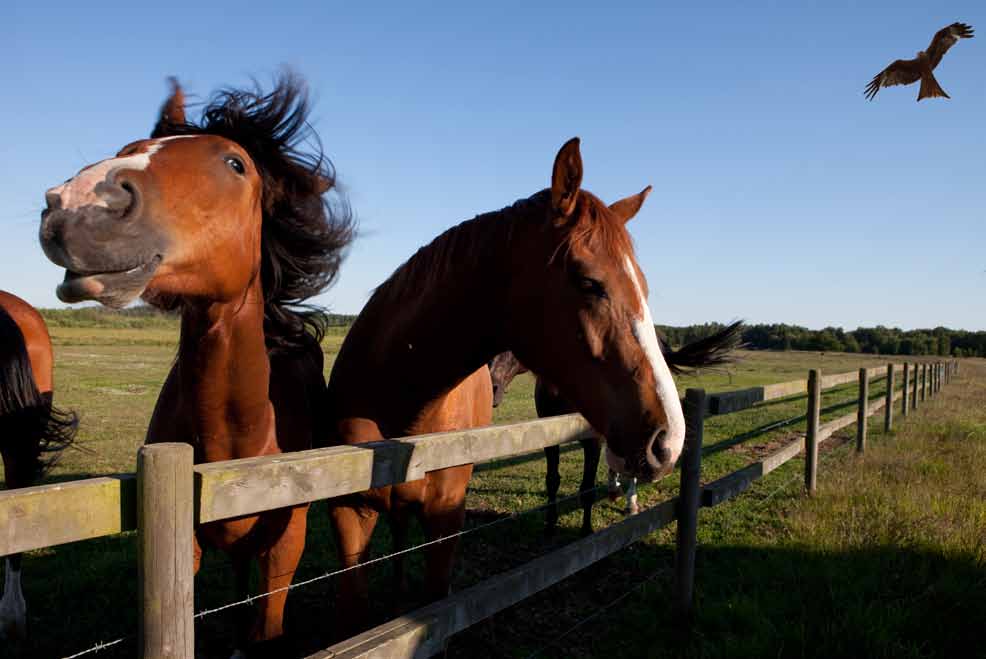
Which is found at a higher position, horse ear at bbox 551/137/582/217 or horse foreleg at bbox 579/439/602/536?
horse ear at bbox 551/137/582/217

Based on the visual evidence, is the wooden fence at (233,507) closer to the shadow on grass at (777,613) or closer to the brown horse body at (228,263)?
the brown horse body at (228,263)

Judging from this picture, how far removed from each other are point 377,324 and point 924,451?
29.8 ft

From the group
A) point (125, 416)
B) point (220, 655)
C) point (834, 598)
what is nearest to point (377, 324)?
point (220, 655)

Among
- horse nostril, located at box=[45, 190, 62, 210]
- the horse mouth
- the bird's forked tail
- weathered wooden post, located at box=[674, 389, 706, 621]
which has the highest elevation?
the bird's forked tail

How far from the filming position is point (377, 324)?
293cm

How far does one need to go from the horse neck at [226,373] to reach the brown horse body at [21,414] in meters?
2.64

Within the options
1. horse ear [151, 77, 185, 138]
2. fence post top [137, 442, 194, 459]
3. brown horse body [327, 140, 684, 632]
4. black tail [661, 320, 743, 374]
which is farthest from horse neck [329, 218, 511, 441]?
black tail [661, 320, 743, 374]

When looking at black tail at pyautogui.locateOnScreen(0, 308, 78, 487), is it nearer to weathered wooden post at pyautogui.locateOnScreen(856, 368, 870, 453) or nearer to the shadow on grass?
the shadow on grass

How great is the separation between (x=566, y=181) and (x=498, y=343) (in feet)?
2.36

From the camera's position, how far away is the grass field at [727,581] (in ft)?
11.6

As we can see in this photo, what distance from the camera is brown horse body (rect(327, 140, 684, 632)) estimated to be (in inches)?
79.6

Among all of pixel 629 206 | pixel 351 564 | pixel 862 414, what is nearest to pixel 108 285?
A: pixel 351 564

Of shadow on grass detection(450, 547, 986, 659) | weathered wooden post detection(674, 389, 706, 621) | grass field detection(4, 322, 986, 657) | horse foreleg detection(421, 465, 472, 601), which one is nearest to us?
horse foreleg detection(421, 465, 472, 601)

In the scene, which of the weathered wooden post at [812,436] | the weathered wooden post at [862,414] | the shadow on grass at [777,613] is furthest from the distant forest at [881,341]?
the shadow on grass at [777,613]
